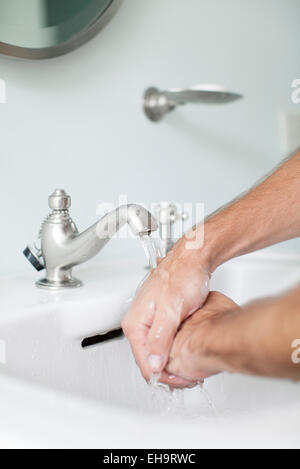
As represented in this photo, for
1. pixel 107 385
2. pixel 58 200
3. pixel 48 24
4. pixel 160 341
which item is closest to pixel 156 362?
pixel 160 341

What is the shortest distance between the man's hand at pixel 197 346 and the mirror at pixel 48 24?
1.43 ft

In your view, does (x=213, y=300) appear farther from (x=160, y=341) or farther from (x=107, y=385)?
(x=107, y=385)

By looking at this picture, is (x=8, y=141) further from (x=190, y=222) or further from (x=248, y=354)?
(x=248, y=354)

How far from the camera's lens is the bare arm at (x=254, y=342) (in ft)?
0.93

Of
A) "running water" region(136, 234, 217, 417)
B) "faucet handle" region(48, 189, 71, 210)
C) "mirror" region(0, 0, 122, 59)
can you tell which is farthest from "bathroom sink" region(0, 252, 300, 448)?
"mirror" region(0, 0, 122, 59)

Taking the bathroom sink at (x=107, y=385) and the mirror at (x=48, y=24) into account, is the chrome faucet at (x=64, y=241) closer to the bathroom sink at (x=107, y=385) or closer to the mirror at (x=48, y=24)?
the bathroom sink at (x=107, y=385)

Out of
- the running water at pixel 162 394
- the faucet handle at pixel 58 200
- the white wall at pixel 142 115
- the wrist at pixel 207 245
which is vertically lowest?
the running water at pixel 162 394

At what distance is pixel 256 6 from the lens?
1067mm

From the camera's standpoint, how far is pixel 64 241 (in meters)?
0.63

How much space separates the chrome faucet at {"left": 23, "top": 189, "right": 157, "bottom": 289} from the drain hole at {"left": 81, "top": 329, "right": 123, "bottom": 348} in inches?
3.4

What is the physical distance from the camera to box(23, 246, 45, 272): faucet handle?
66cm

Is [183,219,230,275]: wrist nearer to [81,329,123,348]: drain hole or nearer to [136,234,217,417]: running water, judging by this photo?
[136,234,217,417]: running water

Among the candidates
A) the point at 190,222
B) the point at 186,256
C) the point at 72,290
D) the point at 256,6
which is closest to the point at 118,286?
the point at 72,290

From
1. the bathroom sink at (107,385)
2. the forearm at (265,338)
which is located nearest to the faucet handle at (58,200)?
the bathroom sink at (107,385)
